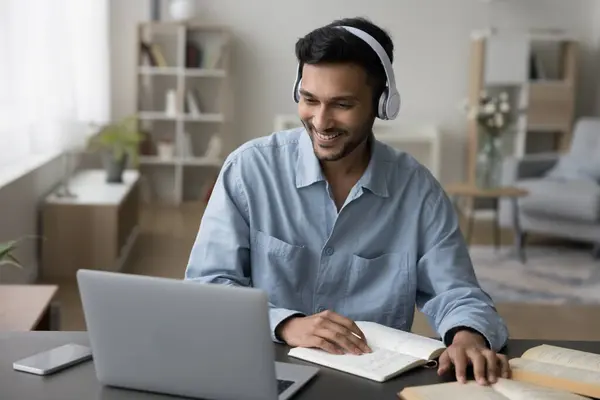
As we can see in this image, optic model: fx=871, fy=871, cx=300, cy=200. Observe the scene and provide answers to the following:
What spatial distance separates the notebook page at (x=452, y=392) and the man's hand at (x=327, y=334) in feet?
0.58

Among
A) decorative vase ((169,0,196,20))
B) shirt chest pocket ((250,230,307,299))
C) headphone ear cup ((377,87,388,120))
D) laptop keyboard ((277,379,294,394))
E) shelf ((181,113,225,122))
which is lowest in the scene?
shelf ((181,113,225,122))

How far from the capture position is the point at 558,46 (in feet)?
24.0

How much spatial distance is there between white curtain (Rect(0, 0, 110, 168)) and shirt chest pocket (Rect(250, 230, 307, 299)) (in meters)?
3.19

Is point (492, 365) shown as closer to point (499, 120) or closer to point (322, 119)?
point (322, 119)

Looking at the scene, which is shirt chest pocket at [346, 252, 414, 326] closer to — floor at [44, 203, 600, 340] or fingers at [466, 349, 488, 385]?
fingers at [466, 349, 488, 385]

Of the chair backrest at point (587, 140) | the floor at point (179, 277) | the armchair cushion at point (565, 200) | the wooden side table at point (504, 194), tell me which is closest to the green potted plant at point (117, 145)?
the floor at point (179, 277)

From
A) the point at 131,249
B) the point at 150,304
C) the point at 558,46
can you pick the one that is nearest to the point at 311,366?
the point at 150,304

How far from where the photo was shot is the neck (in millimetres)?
1822

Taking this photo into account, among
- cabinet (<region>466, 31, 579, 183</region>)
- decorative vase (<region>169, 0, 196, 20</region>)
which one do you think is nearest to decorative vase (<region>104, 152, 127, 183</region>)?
decorative vase (<region>169, 0, 196, 20</region>)

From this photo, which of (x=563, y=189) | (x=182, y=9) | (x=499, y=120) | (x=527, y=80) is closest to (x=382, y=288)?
(x=499, y=120)

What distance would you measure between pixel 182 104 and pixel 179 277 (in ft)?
8.86

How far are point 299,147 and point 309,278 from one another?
28 centimetres

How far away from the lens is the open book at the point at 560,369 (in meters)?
1.31

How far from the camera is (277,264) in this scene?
Result: 1741 mm
